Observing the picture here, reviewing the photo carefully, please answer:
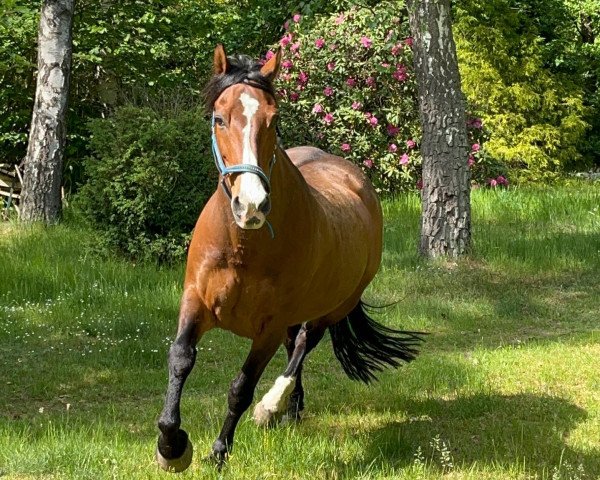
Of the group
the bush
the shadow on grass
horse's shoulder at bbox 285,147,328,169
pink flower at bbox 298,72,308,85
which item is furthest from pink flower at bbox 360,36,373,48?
the shadow on grass

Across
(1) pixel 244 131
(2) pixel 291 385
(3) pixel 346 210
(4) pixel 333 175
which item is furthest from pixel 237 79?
(4) pixel 333 175

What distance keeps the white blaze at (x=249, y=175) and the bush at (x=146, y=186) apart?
600cm

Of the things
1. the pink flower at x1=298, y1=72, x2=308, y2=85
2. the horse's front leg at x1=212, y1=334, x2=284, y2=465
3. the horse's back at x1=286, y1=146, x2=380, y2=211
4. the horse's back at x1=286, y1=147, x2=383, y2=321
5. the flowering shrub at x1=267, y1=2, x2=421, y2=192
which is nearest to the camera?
the horse's front leg at x1=212, y1=334, x2=284, y2=465

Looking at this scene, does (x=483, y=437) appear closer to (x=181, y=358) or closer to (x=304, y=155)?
(x=181, y=358)

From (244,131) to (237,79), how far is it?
0.36 meters

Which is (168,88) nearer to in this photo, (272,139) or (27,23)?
(27,23)

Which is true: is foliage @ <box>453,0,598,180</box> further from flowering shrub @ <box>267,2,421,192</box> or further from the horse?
the horse

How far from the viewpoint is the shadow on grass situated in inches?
202

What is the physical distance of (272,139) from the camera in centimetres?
438

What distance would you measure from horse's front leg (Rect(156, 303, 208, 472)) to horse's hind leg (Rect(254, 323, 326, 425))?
840 mm

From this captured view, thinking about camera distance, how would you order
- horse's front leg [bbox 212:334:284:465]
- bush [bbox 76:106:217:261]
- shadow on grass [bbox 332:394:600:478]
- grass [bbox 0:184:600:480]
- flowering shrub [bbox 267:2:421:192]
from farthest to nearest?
flowering shrub [bbox 267:2:421:192]
bush [bbox 76:106:217:261]
shadow on grass [bbox 332:394:600:478]
grass [bbox 0:184:600:480]
horse's front leg [bbox 212:334:284:465]

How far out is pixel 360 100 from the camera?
15.2 meters

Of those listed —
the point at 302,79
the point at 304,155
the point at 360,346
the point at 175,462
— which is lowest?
the point at 360,346

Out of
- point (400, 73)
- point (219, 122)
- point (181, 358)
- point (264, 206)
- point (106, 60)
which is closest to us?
point (264, 206)
